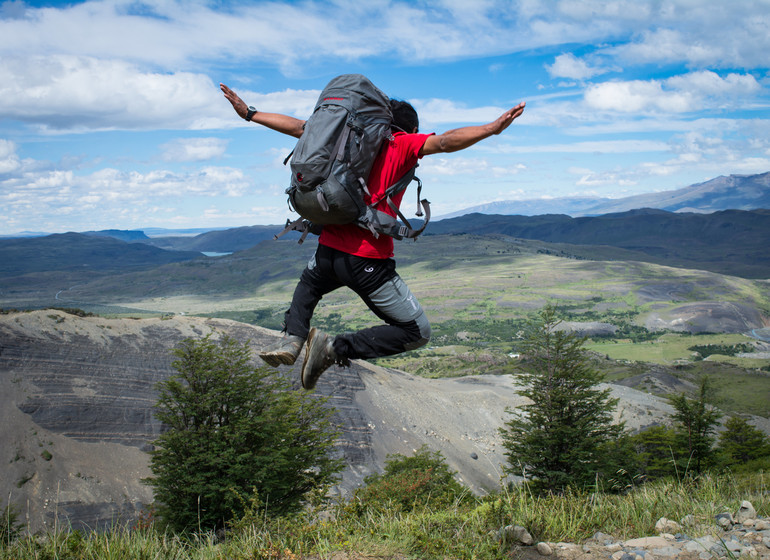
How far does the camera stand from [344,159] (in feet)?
15.9

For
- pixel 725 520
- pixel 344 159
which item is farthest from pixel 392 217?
pixel 725 520

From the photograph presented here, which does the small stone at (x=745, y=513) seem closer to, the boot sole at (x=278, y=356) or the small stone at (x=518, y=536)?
the small stone at (x=518, y=536)

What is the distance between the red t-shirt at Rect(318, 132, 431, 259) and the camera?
16.8 ft

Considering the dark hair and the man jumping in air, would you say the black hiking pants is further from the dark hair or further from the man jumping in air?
the dark hair

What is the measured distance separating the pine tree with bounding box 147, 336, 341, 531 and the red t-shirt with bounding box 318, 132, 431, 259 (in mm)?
20886

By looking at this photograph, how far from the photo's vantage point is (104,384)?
43.7m

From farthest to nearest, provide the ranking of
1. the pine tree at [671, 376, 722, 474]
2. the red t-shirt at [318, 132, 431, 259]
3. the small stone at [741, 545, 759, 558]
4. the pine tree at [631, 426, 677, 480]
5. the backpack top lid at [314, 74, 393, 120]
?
the pine tree at [631, 426, 677, 480] < the pine tree at [671, 376, 722, 474] < the red t-shirt at [318, 132, 431, 259] < the backpack top lid at [314, 74, 393, 120] < the small stone at [741, 545, 759, 558]

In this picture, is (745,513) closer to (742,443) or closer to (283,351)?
(283,351)

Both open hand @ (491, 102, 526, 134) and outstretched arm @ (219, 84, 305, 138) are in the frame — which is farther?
outstretched arm @ (219, 84, 305, 138)

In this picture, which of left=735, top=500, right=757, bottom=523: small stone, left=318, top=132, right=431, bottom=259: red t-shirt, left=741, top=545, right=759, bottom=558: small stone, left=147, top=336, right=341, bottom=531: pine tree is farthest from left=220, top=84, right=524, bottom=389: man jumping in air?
left=147, top=336, right=341, bottom=531: pine tree

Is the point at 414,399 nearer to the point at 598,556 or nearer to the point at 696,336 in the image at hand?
the point at 598,556

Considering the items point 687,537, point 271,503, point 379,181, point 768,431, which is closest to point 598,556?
point 687,537

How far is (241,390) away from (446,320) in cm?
15081

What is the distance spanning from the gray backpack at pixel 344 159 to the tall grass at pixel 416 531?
2.67 m
